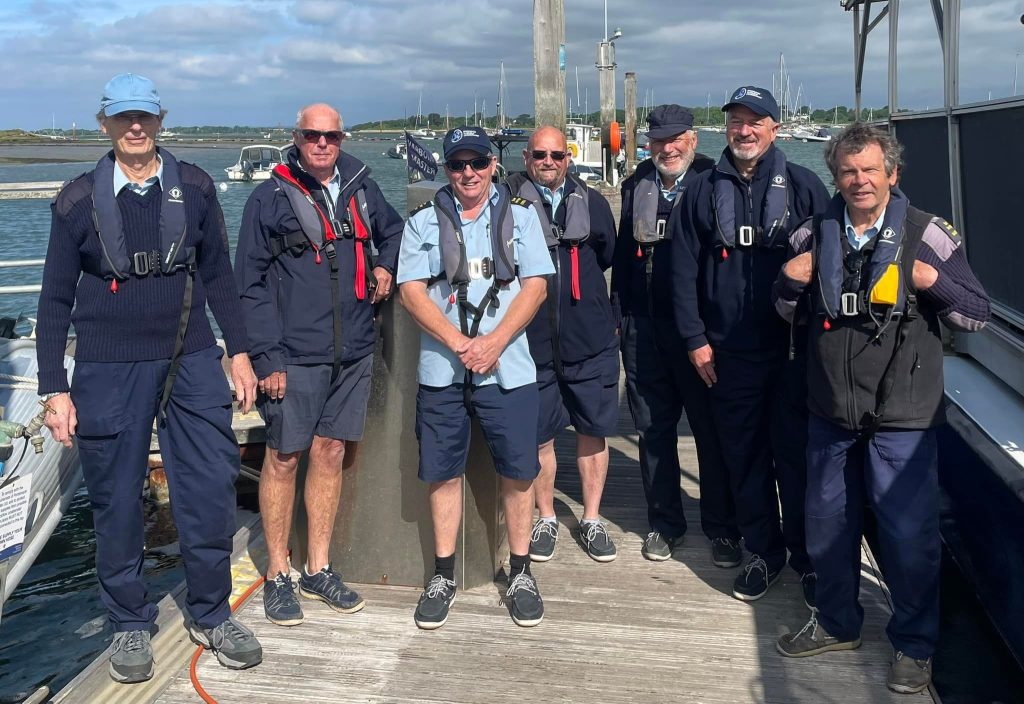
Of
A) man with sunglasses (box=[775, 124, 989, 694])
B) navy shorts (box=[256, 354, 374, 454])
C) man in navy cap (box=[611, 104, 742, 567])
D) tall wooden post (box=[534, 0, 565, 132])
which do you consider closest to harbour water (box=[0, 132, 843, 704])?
tall wooden post (box=[534, 0, 565, 132])

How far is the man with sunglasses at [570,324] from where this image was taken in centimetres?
419

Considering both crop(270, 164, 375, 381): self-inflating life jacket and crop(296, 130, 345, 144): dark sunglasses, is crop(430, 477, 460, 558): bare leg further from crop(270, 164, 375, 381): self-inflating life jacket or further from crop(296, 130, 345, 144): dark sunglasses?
crop(296, 130, 345, 144): dark sunglasses

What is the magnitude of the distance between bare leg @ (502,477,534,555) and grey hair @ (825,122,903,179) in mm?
1665

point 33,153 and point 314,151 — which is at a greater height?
point 33,153

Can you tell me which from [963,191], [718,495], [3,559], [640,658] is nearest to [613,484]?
[718,495]

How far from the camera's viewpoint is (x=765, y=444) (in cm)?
400

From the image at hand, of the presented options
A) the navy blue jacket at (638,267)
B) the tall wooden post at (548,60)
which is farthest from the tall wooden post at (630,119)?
the navy blue jacket at (638,267)

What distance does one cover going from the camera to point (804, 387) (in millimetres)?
3695

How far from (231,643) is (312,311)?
1261 mm

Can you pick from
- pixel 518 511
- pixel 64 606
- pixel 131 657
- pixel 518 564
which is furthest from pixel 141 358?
pixel 64 606

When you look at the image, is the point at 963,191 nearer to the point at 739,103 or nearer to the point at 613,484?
the point at 739,103

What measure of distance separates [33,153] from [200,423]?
123895mm

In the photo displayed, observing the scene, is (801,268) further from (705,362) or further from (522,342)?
(522,342)

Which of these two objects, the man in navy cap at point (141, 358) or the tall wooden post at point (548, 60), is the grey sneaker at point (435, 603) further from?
the tall wooden post at point (548, 60)
